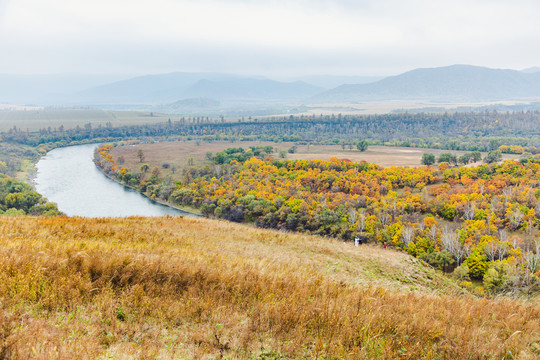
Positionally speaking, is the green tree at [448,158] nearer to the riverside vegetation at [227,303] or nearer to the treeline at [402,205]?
the treeline at [402,205]

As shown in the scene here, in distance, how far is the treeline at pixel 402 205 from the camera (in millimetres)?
32562

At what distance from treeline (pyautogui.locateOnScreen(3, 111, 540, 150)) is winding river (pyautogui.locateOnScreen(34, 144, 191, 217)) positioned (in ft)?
200

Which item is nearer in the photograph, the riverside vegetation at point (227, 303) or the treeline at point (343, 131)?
the riverside vegetation at point (227, 303)

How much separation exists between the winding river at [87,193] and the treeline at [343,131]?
2400 inches

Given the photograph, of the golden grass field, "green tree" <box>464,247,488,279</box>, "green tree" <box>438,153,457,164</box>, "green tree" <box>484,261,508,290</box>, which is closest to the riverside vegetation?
"green tree" <box>484,261,508,290</box>

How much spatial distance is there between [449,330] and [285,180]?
61759mm

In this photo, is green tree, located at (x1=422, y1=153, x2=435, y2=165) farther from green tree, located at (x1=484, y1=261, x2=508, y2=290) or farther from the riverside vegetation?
the riverside vegetation

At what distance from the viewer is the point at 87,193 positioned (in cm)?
7162

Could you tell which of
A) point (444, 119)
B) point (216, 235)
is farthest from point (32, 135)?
point (444, 119)

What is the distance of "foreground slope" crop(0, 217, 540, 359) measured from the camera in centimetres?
415

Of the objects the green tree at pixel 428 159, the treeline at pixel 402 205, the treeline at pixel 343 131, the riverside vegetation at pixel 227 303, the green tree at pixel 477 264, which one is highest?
the treeline at pixel 343 131

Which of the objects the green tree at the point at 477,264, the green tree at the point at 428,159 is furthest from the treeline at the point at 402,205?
the green tree at the point at 428,159

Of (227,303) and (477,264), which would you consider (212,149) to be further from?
(227,303)

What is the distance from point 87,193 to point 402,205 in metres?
66.1
